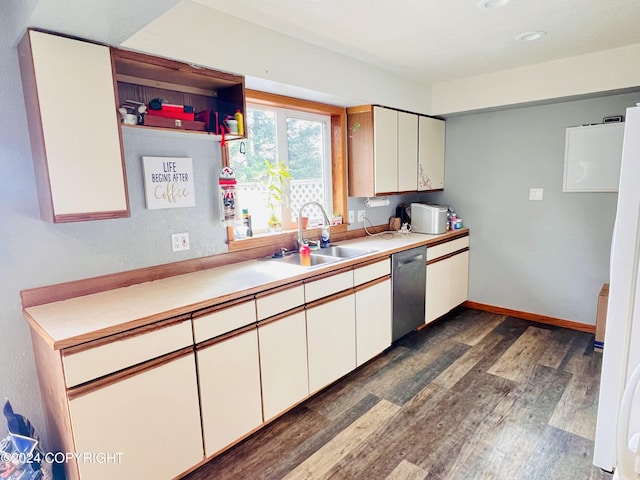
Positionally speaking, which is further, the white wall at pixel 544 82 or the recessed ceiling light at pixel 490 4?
the white wall at pixel 544 82

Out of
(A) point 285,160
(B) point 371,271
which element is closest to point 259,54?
(A) point 285,160

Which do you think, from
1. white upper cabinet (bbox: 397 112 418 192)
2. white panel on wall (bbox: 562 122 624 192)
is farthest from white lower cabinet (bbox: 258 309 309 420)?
white panel on wall (bbox: 562 122 624 192)

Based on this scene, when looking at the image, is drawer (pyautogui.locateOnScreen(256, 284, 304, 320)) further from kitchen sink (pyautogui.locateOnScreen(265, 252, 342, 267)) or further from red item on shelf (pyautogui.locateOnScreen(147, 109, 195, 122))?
red item on shelf (pyautogui.locateOnScreen(147, 109, 195, 122))

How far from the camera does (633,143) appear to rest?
155 centimetres

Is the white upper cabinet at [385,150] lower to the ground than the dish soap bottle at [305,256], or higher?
higher

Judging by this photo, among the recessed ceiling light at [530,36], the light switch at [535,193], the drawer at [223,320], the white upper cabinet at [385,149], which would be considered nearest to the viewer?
the drawer at [223,320]

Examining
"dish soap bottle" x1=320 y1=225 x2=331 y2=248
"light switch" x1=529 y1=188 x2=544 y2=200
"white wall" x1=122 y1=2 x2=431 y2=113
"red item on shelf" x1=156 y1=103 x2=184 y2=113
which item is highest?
"white wall" x1=122 y1=2 x2=431 y2=113

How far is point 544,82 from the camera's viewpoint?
307 centimetres

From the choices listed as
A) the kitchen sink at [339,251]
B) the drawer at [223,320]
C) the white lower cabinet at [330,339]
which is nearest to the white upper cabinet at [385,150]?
the kitchen sink at [339,251]

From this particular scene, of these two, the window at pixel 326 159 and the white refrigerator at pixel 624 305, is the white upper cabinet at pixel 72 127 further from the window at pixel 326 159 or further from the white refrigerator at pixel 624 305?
the white refrigerator at pixel 624 305

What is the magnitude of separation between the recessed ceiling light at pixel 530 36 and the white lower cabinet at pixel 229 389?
8.21ft

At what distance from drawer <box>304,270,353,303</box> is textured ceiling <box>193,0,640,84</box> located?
1.51 metres

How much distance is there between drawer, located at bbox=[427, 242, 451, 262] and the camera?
3.28 metres

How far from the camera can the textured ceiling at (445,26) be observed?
1.97 m
